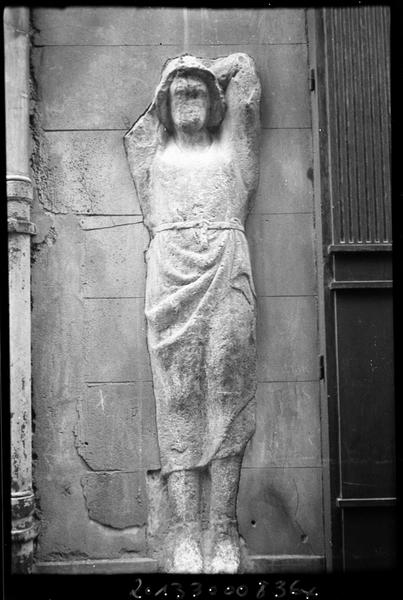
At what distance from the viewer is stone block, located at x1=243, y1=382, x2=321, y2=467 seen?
5.01 m

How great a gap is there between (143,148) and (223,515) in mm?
2104

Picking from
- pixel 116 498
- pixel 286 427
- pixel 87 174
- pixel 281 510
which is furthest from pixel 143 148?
pixel 281 510

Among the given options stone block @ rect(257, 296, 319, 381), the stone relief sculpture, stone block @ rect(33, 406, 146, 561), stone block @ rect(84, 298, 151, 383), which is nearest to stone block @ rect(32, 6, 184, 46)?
the stone relief sculpture

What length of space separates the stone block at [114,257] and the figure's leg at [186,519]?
1062 millimetres

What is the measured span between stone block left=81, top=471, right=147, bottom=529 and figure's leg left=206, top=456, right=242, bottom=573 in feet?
1.34

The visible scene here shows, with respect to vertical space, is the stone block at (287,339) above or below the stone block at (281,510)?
above

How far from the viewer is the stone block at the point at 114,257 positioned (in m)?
5.08

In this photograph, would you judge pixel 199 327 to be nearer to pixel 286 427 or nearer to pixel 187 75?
pixel 286 427

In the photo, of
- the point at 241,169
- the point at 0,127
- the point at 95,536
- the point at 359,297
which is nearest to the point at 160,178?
the point at 241,169

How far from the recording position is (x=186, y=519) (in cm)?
480

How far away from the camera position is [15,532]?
190 inches

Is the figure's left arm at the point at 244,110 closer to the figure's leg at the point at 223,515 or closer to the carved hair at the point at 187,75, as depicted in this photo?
the carved hair at the point at 187,75

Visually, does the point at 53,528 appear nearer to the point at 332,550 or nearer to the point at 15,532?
the point at 15,532

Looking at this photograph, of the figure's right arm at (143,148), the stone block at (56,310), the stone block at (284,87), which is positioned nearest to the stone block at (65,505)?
the stone block at (56,310)
